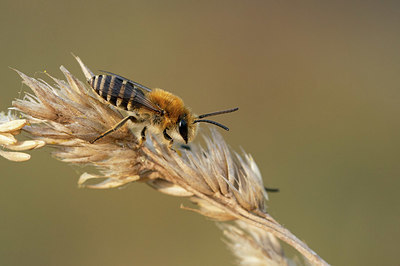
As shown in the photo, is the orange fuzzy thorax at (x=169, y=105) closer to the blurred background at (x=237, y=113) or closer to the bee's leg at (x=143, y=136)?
the bee's leg at (x=143, y=136)

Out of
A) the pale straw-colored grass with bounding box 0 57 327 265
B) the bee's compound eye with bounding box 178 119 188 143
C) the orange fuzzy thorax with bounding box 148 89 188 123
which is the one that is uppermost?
the orange fuzzy thorax with bounding box 148 89 188 123

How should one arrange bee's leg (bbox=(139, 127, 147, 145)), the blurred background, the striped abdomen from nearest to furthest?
bee's leg (bbox=(139, 127, 147, 145))
the striped abdomen
the blurred background

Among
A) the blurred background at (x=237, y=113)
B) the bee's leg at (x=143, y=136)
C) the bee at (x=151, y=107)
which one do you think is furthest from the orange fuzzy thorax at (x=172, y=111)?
the blurred background at (x=237, y=113)

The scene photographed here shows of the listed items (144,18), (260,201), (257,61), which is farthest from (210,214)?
(144,18)

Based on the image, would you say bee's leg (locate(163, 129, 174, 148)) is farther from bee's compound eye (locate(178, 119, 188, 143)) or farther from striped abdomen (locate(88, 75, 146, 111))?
striped abdomen (locate(88, 75, 146, 111))

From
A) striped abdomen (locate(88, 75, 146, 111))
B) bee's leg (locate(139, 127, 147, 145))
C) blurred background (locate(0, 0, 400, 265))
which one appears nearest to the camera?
bee's leg (locate(139, 127, 147, 145))

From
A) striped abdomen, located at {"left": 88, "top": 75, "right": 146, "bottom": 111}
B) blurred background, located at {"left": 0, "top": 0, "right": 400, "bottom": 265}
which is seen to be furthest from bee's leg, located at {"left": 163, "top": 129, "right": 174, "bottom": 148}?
blurred background, located at {"left": 0, "top": 0, "right": 400, "bottom": 265}
